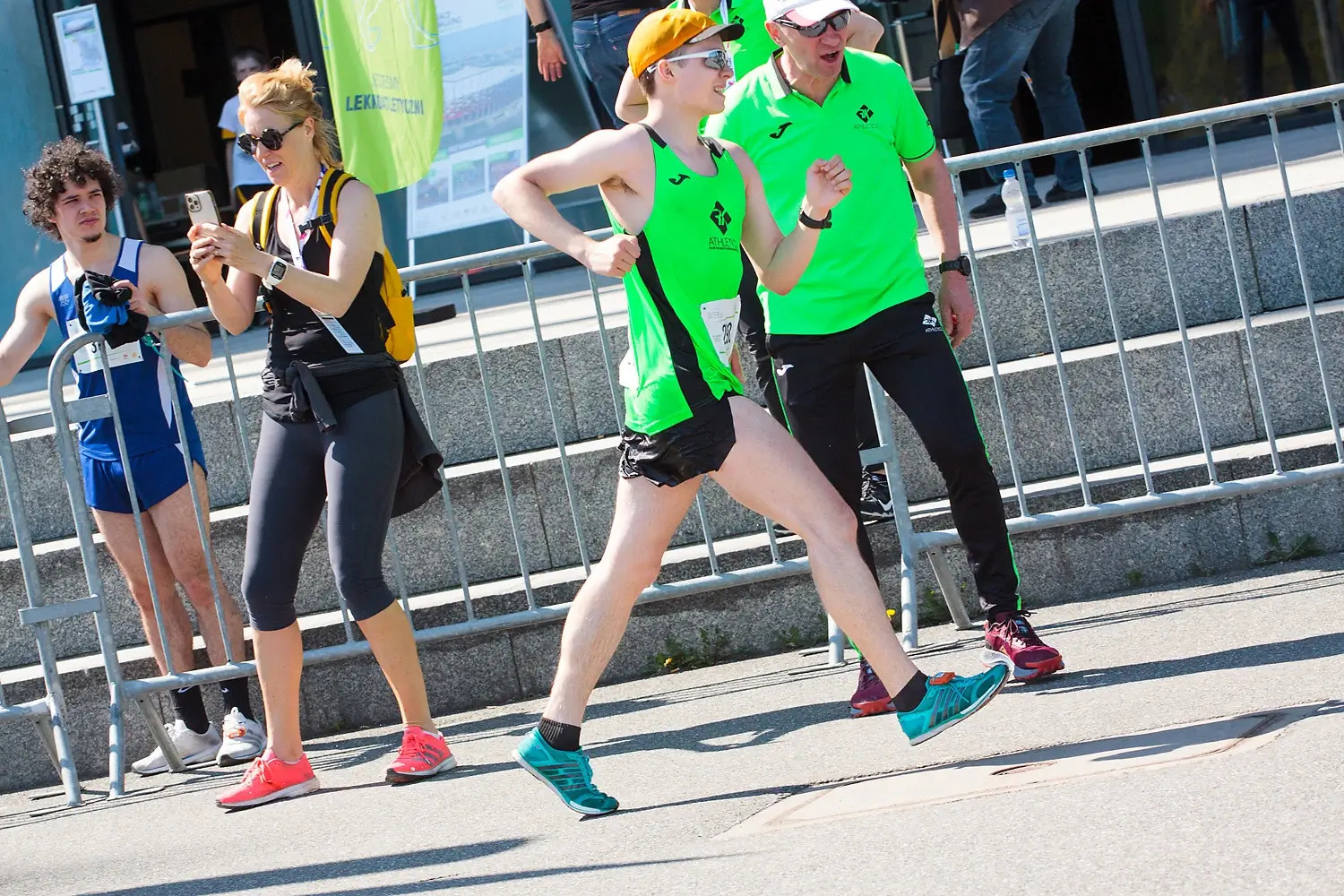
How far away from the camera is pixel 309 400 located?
5191 mm

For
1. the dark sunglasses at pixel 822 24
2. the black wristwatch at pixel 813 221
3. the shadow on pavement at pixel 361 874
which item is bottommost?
the shadow on pavement at pixel 361 874

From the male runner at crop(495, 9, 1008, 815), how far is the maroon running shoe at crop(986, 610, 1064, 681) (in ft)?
2.21

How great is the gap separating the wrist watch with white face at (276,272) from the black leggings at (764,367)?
1583mm

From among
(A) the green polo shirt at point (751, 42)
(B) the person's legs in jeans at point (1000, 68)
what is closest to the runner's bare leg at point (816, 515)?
(A) the green polo shirt at point (751, 42)

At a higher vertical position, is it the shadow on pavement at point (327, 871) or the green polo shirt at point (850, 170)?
the green polo shirt at point (850, 170)

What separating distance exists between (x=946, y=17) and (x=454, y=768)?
5236 mm

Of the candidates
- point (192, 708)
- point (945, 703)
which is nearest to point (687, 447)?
point (945, 703)

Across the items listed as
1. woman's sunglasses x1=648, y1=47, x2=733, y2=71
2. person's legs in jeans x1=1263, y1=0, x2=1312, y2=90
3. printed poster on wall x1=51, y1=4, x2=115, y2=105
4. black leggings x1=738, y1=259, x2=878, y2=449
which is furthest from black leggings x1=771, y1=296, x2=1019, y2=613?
printed poster on wall x1=51, y1=4, x2=115, y2=105

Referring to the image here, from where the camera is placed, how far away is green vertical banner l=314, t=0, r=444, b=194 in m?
9.56

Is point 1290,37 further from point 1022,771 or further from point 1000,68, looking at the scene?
point 1022,771

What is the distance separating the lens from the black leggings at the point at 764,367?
6.09m

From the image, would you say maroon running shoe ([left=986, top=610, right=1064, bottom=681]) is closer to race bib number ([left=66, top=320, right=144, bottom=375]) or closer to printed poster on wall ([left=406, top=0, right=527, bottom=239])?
race bib number ([left=66, top=320, right=144, bottom=375])

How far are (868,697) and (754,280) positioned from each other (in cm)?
171

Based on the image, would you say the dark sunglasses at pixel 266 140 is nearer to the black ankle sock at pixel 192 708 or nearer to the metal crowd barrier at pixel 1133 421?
the black ankle sock at pixel 192 708
